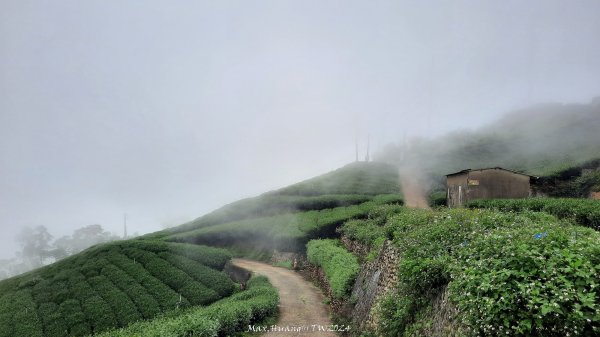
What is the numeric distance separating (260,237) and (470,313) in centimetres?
3654

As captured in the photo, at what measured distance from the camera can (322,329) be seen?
17578 mm

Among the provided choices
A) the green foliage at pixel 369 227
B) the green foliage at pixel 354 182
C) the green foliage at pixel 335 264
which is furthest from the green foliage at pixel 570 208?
the green foliage at pixel 354 182

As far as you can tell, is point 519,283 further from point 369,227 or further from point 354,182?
point 354,182

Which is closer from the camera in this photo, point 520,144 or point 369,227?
point 369,227

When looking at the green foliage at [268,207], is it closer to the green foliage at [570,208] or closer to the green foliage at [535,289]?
the green foliage at [570,208]

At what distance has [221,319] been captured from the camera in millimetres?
16875

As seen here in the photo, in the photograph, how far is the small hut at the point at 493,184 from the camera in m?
33.3

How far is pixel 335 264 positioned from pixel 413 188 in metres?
37.1

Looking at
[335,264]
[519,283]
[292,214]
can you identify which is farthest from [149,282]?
[519,283]

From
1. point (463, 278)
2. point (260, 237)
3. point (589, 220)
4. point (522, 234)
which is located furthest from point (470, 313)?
point (260, 237)

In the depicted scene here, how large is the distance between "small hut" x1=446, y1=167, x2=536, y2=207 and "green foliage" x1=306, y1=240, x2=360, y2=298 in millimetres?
13080

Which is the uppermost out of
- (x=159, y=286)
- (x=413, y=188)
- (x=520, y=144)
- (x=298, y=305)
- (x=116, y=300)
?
(x=520, y=144)

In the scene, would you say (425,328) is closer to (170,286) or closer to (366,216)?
(170,286)

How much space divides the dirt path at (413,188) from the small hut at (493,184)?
28.3ft
